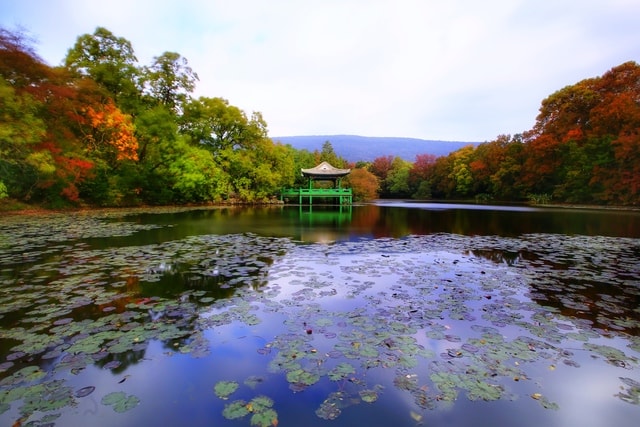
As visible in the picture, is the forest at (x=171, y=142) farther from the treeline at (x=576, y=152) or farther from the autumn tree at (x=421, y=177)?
the autumn tree at (x=421, y=177)

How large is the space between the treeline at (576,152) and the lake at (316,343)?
25.4 metres

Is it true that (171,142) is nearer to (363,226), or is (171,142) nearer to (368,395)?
(363,226)

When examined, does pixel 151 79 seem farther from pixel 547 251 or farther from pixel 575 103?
pixel 575 103

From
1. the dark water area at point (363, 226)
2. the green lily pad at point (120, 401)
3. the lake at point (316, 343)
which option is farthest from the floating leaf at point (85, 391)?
the dark water area at point (363, 226)

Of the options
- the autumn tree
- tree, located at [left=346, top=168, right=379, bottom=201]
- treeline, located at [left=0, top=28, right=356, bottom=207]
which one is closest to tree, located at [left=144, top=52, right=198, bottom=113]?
treeline, located at [left=0, top=28, right=356, bottom=207]

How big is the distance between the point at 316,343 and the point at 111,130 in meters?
19.2

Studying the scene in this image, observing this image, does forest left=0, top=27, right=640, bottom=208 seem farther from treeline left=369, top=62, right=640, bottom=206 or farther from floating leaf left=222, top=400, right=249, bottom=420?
floating leaf left=222, top=400, right=249, bottom=420

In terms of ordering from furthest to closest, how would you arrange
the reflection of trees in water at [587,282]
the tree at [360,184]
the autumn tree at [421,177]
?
the autumn tree at [421,177]
the tree at [360,184]
the reflection of trees in water at [587,282]

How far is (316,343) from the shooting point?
296 cm

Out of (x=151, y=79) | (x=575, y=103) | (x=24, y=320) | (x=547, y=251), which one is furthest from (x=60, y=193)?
(x=575, y=103)

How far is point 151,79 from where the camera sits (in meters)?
23.6

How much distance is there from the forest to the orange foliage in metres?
0.06

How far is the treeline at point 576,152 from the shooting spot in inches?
957

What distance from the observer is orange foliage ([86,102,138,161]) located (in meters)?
16.8
